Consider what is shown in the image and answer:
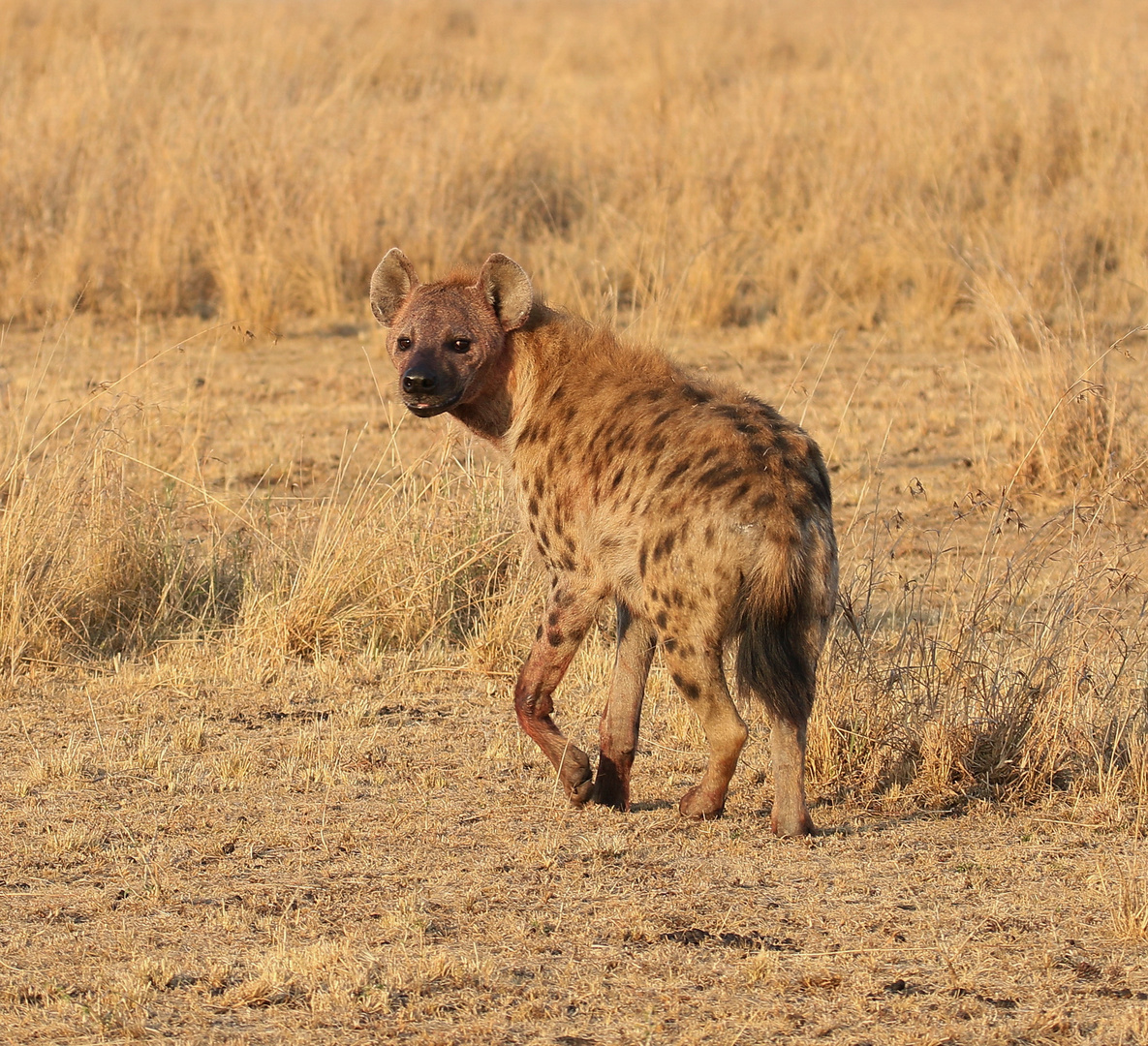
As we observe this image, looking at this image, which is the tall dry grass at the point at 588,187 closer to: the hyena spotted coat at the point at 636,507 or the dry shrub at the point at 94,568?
the dry shrub at the point at 94,568

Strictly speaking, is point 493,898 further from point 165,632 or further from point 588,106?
point 588,106

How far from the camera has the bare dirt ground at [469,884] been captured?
3.61 m

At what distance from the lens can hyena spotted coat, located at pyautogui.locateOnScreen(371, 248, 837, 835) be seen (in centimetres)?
430

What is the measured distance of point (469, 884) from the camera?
4336 mm

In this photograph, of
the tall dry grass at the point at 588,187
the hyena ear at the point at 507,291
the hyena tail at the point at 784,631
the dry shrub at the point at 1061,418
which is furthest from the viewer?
the tall dry grass at the point at 588,187

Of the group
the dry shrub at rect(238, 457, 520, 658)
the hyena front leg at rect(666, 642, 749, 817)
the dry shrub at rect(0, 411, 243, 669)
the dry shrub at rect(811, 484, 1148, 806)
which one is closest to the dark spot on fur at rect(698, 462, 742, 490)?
the hyena front leg at rect(666, 642, 749, 817)

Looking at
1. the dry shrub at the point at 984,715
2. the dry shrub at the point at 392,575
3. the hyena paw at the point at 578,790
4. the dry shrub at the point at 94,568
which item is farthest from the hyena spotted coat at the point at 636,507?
the dry shrub at the point at 94,568

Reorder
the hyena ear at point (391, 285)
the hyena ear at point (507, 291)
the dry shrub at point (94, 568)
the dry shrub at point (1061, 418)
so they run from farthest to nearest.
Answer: the dry shrub at point (1061, 418)
the dry shrub at point (94, 568)
the hyena ear at point (391, 285)
the hyena ear at point (507, 291)

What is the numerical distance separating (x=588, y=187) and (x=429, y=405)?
8376 millimetres

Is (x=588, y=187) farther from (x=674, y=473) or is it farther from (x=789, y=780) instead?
(x=789, y=780)

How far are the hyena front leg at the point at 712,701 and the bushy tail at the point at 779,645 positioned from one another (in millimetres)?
70

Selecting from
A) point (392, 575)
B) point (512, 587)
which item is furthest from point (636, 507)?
point (392, 575)

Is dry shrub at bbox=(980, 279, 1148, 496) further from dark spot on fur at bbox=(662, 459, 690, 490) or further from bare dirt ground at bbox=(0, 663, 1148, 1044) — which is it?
dark spot on fur at bbox=(662, 459, 690, 490)

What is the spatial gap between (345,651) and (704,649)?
2.44m
